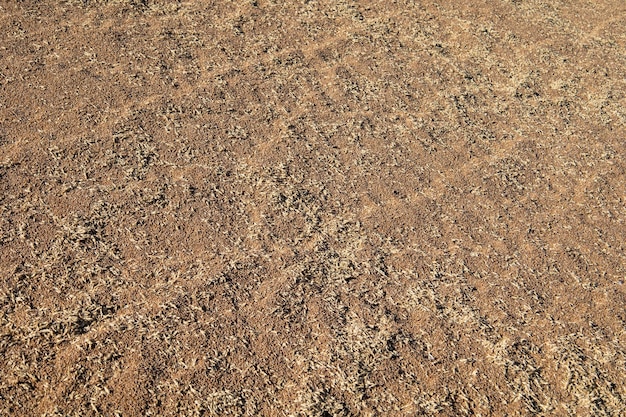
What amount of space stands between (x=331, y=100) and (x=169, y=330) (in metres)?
2.17

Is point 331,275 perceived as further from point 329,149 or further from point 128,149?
point 128,149

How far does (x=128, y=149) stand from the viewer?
3.91 meters

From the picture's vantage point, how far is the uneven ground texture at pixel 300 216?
112 inches

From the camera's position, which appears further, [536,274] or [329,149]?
[329,149]

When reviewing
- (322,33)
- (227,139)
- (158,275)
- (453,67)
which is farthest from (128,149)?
(453,67)

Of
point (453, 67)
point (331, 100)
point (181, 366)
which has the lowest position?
point (453, 67)

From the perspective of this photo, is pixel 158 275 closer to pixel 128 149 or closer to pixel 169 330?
pixel 169 330

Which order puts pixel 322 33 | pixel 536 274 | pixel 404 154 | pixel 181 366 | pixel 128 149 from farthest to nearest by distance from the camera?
pixel 322 33, pixel 404 154, pixel 128 149, pixel 536 274, pixel 181 366

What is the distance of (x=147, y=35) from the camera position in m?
5.01

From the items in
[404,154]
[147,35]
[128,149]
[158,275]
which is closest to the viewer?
[158,275]

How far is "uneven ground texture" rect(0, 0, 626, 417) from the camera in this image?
2844mm

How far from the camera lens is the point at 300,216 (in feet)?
11.9

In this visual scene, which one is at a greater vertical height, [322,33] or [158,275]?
[158,275]

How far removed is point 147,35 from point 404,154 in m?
2.10
